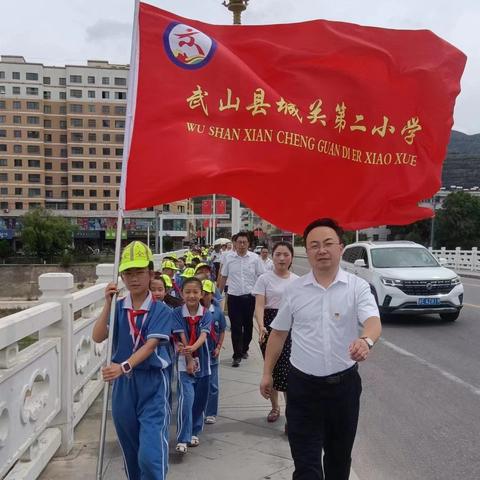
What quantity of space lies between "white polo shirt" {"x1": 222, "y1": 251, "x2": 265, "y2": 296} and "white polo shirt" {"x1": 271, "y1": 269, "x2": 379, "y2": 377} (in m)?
5.10

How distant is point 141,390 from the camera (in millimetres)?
3652

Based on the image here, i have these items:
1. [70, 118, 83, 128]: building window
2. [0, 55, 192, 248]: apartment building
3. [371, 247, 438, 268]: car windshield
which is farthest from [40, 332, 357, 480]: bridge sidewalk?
[70, 118, 83, 128]: building window

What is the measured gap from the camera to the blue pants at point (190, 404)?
16.0 feet

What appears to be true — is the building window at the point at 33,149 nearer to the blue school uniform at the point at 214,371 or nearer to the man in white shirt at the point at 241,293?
Answer: the man in white shirt at the point at 241,293

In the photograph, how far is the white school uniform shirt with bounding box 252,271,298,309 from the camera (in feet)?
19.0

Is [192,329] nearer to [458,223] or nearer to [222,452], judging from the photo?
[222,452]

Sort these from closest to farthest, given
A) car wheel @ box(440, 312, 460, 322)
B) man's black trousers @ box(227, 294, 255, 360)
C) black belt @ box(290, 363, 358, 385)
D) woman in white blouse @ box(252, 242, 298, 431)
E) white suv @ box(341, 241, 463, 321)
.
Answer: black belt @ box(290, 363, 358, 385) < woman in white blouse @ box(252, 242, 298, 431) < man's black trousers @ box(227, 294, 255, 360) < white suv @ box(341, 241, 463, 321) < car wheel @ box(440, 312, 460, 322)

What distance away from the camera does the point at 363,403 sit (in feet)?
21.8

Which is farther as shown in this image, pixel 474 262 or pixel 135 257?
pixel 474 262

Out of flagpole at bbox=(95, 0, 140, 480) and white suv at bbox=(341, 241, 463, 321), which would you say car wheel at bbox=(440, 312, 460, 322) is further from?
flagpole at bbox=(95, 0, 140, 480)

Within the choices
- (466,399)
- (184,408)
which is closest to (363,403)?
(466,399)

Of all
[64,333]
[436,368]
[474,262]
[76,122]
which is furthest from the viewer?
[76,122]

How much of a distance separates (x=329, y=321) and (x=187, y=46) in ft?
7.67

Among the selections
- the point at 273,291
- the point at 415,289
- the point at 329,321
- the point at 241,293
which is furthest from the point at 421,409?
the point at 415,289
